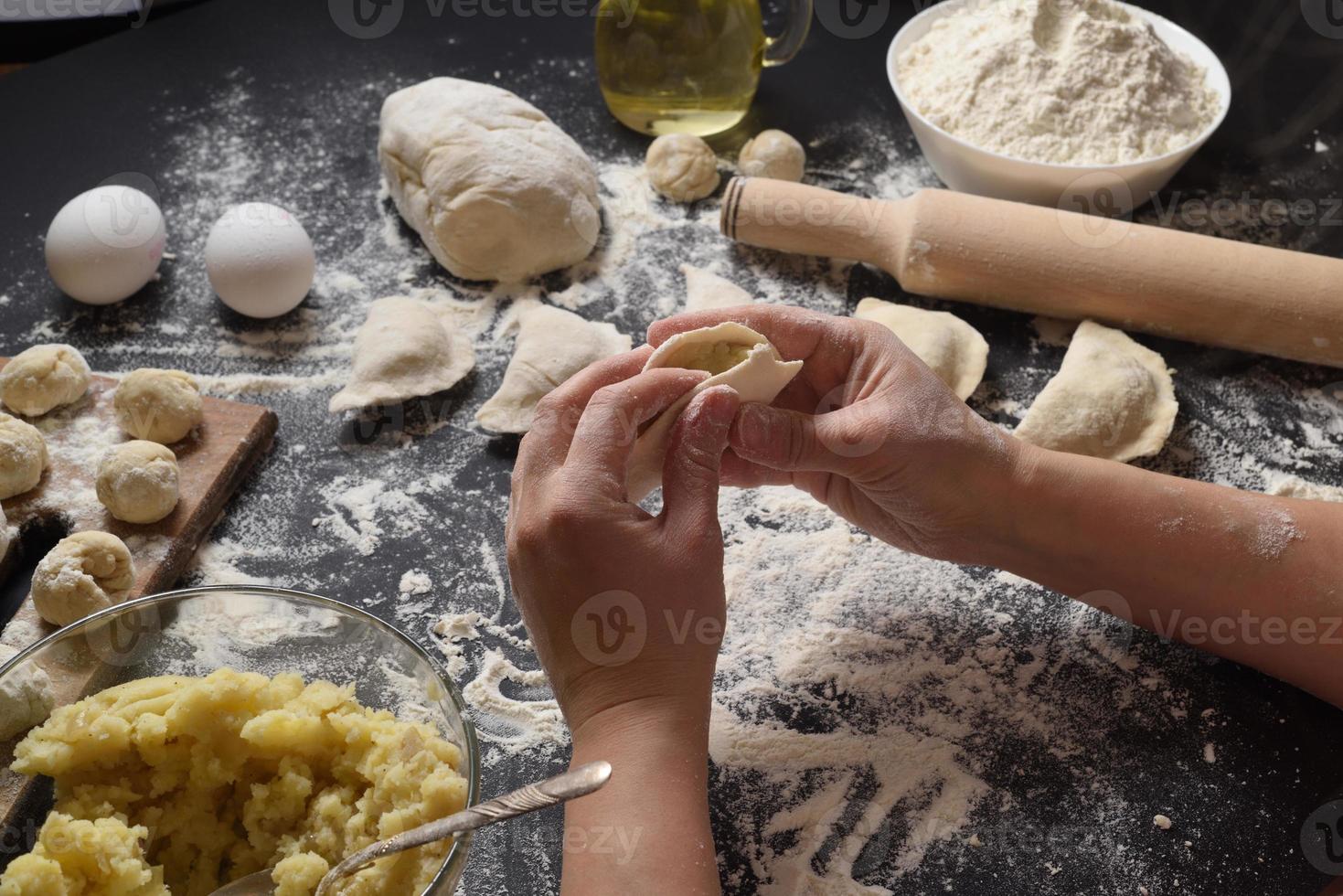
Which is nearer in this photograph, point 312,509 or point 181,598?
point 181,598

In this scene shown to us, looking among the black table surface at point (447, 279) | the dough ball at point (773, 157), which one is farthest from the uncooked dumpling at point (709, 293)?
the dough ball at point (773, 157)

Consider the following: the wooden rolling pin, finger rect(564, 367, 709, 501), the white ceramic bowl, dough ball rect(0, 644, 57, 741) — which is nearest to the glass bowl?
dough ball rect(0, 644, 57, 741)

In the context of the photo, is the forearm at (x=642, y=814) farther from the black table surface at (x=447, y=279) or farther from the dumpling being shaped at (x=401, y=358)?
the dumpling being shaped at (x=401, y=358)

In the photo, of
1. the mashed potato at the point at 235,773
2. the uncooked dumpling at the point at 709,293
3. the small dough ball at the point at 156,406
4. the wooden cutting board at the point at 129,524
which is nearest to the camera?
the mashed potato at the point at 235,773

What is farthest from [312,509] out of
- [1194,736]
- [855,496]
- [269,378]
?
[1194,736]

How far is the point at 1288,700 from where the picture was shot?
140 centimetres

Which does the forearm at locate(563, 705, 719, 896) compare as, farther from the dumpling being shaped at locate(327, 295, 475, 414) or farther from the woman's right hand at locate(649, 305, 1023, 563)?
the dumpling being shaped at locate(327, 295, 475, 414)

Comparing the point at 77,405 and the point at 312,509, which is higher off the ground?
the point at 77,405

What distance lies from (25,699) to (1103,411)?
145 cm

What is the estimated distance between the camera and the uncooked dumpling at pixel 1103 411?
1.68m

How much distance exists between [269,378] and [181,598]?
668mm

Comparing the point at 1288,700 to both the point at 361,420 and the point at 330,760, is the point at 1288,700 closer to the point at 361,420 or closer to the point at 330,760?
the point at 330,760

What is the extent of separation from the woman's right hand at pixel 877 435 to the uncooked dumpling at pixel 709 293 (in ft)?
1.49

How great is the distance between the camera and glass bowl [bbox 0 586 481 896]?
3.71 feet
